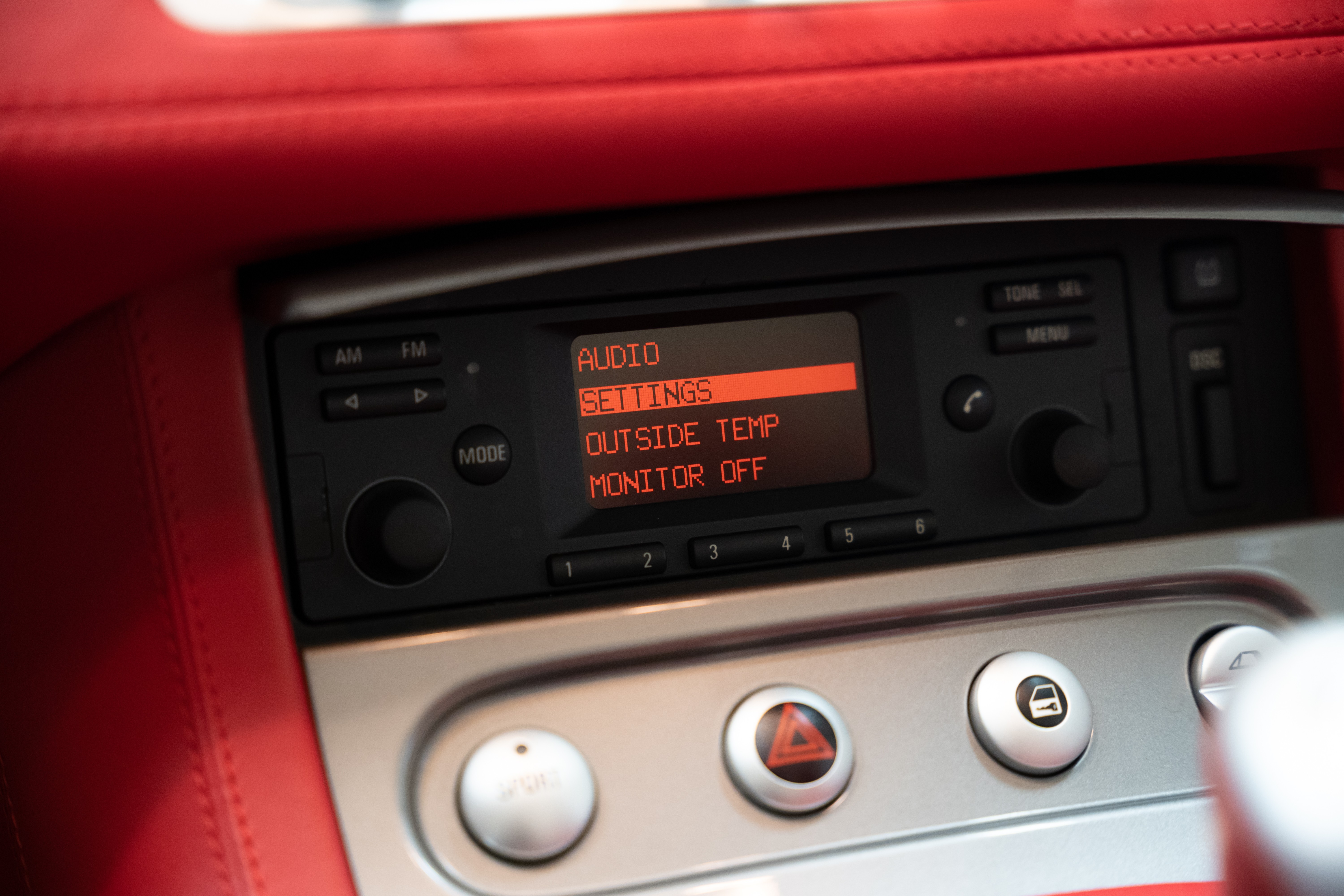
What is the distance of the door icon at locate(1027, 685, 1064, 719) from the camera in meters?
0.54

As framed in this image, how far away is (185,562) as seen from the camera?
0.47 meters

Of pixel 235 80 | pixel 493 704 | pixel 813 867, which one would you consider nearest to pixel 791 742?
pixel 813 867

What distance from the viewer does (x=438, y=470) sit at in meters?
0.54

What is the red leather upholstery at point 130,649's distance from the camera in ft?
1.50

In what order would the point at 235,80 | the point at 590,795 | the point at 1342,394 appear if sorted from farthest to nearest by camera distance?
the point at 1342,394, the point at 590,795, the point at 235,80

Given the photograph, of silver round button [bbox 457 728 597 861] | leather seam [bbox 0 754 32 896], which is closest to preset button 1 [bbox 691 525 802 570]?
silver round button [bbox 457 728 597 861]

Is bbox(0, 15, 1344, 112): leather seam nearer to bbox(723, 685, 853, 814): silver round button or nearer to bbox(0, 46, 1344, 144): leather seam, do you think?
bbox(0, 46, 1344, 144): leather seam

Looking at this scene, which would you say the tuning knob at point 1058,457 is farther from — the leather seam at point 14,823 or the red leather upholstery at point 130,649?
the leather seam at point 14,823

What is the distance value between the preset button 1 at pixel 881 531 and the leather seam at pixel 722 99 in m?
0.25

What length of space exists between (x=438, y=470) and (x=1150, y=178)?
1.50 ft

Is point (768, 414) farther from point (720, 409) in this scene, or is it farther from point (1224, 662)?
point (1224, 662)

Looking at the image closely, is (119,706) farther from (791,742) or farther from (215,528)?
(791,742)

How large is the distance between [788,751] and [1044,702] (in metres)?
0.16

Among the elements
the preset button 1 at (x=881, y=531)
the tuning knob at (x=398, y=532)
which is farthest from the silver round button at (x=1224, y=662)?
the tuning knob at (x=398, y=532)
